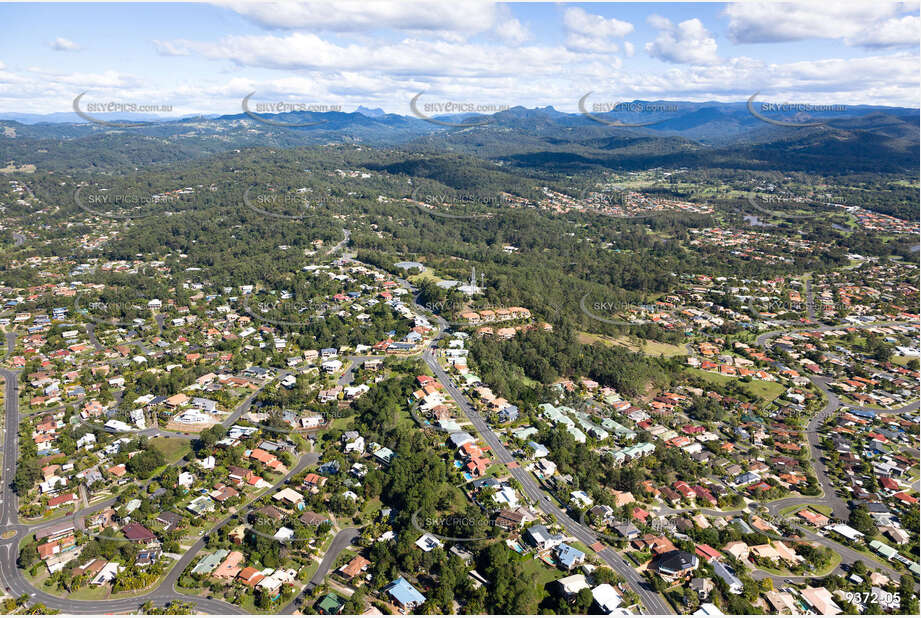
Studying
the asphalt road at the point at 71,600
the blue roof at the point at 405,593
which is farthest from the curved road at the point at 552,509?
the asphalt road at the point at 71,600

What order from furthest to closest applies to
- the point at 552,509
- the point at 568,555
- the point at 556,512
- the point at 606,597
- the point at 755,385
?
the point at 755,385
the point at 552,509
the point at 556,512
the point at 568,555
the point at 606,597

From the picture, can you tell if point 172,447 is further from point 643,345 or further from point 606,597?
point 643,345

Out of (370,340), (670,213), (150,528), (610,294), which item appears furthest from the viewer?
(670,213)

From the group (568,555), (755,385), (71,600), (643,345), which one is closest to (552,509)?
(568,555)

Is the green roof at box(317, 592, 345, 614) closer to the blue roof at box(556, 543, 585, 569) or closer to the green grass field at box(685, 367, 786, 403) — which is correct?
the blue roof at box(556, 543, 585, 569)

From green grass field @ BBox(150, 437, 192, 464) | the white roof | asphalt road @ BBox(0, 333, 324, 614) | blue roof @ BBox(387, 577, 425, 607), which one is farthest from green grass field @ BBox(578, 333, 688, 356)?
green grass field @ BBox(150, 437, 192, 464)

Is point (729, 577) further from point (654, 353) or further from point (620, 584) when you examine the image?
point (654, 353)

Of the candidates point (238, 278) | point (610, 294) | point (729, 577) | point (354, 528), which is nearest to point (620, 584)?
point (729, 577)

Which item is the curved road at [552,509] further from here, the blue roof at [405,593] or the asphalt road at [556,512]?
the blue roof at [405,593]
